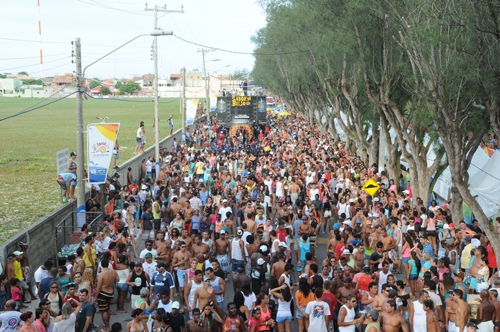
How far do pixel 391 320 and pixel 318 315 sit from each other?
1038 mm

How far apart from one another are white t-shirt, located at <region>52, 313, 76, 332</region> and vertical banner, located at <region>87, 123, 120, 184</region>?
302 inches

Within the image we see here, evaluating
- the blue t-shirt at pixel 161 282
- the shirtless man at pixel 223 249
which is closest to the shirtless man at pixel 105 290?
the blue t-shirt at pixel 161 282

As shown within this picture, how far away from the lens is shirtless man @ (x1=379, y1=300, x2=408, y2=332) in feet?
29.5

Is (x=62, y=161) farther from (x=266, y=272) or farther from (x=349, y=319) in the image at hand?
(x=349, y=319)

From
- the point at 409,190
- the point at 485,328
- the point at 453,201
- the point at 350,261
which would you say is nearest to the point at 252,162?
the point at 409,190

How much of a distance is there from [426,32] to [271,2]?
2621 cm

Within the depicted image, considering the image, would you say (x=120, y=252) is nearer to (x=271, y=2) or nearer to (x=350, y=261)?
(x=350, y=261)

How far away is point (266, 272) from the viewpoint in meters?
11.8

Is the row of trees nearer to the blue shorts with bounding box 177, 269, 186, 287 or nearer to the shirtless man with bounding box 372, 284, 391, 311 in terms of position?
the shirtless man with bounding box 372, 284, 391, 311

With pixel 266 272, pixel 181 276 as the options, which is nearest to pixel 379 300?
pixel 266 272

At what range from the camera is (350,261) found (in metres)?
11.7

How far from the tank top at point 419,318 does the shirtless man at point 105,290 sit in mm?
4959

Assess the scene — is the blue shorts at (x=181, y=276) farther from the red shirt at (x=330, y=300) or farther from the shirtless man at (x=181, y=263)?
the red shirt at (x=330, y=300)

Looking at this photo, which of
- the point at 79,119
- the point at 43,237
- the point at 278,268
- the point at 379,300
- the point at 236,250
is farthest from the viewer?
the point at 79,119
